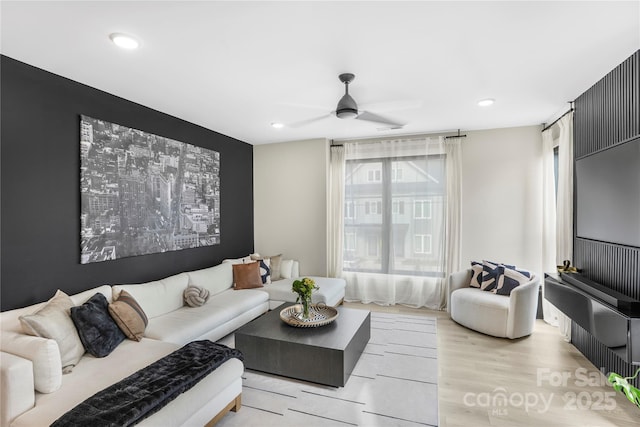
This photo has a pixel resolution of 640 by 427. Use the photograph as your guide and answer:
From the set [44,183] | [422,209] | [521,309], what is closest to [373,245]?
[422,209]

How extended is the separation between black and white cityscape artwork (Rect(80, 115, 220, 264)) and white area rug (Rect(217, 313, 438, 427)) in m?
1.84

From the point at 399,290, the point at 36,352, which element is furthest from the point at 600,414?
the point at 36,352

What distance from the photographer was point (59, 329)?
2.13 metres

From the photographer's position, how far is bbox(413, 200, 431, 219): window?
4.75 meters

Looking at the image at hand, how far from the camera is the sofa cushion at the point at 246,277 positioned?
4.31m

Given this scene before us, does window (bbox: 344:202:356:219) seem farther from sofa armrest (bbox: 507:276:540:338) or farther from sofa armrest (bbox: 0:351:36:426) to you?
sofa armrest (bbox: 0:351:36:426)

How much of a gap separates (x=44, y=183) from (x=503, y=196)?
5201 millimetres

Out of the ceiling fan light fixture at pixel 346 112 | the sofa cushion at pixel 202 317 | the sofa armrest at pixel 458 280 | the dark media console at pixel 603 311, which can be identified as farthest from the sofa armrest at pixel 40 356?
the sofa armrest at pixel 458 280

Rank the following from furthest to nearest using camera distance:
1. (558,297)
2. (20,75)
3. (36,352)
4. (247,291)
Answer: (247,291)
(558,297)
(20,75)
(36,352)

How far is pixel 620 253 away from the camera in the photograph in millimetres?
2576

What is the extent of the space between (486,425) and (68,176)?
3.81 metres

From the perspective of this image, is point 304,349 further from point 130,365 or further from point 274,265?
point 274,265

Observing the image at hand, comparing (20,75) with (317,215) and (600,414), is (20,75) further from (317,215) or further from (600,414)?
(600,414)

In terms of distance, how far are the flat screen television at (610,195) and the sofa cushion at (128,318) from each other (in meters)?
3.91
